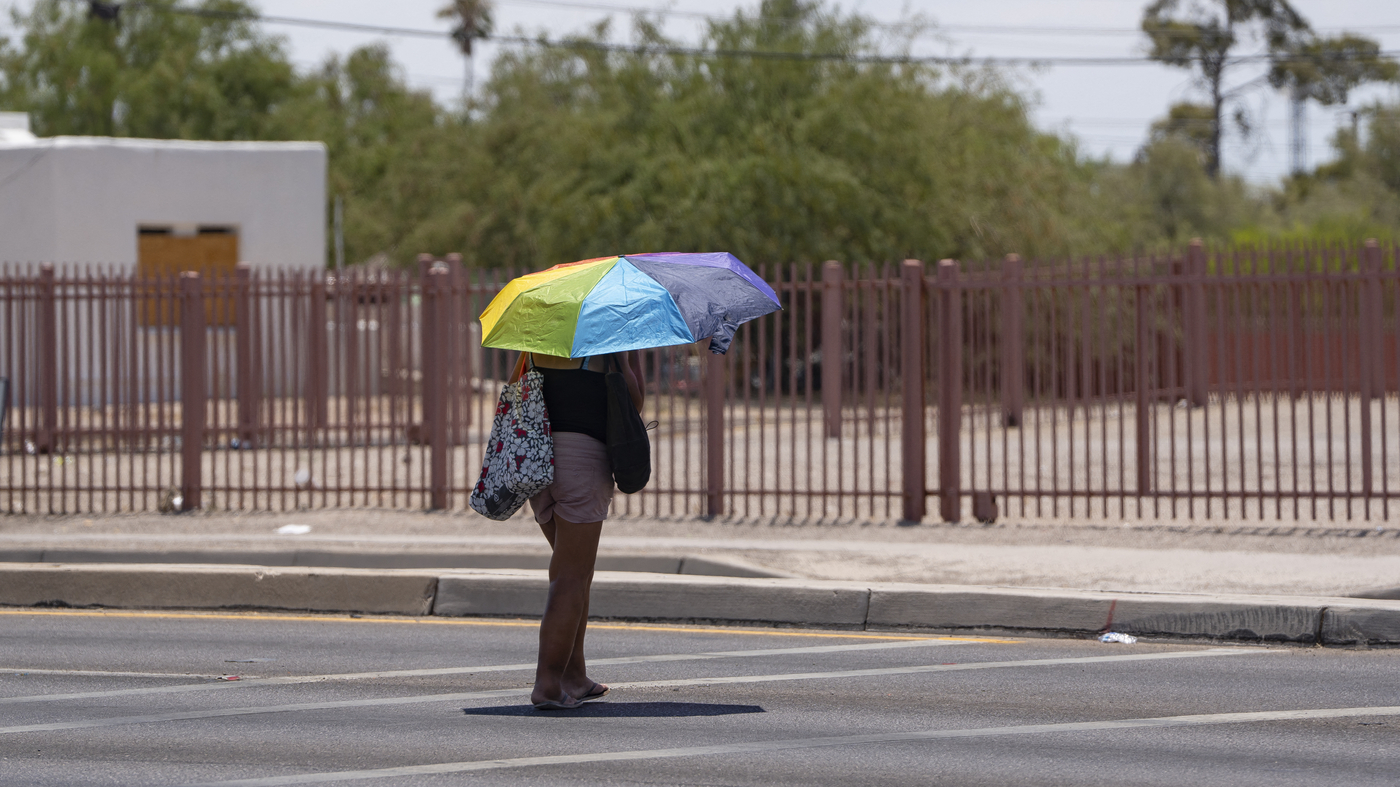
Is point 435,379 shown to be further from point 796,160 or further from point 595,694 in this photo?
point 796,160

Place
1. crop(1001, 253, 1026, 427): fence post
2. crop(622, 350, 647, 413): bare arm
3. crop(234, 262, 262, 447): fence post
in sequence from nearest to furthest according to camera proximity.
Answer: crop(622, 350, 647, 413): bare arm → crop(1001, 253, 1026, 427): fence post → crop(234, 262, 262, 447): fence post

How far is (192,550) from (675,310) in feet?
18.6

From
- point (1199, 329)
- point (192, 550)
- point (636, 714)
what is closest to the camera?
point (636, 714)

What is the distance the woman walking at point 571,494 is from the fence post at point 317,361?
7.53m

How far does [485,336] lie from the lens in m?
5.98

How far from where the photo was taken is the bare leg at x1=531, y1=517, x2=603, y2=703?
606 cm

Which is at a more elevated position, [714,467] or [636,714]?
[714,467]

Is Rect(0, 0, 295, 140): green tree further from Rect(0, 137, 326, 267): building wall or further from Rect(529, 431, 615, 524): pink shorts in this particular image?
Rect(529, 431, 615, 524): pink shorts

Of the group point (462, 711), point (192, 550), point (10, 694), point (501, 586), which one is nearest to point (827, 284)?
point (501, 586)

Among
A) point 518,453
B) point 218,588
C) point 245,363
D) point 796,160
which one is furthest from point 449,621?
point 796,160

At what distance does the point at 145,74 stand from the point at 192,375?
124 ft

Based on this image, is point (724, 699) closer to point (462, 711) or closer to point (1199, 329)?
point (462, 711)

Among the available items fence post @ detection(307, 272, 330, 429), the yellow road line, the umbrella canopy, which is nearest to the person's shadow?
the umbrella canopy

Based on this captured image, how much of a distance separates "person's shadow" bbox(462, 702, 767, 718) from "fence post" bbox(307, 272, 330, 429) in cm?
745
